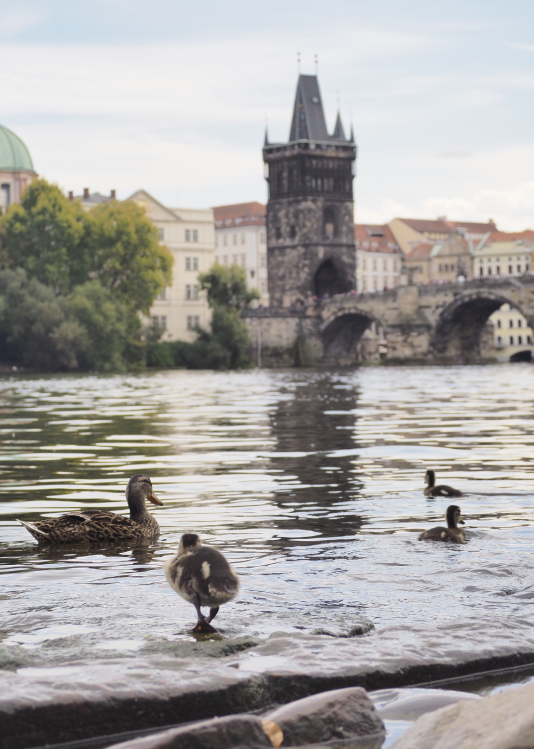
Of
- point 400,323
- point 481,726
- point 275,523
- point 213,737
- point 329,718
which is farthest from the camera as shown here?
point 400,323

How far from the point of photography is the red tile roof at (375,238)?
145600 millimetres

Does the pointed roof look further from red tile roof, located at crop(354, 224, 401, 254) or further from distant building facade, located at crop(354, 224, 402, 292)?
red tile roof, located at crop(354, 224, 401, 254)

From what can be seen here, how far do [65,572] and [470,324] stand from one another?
91793 millimetres

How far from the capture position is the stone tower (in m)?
109

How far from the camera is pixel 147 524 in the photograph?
937 centimetres

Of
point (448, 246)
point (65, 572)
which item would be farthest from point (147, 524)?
point (448, 246)

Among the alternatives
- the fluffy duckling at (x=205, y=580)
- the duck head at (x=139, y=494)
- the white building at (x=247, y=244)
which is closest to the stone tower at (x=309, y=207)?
the white building at (x=247, y=244)

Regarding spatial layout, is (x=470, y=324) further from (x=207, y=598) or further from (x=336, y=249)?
(x=207, y=598)

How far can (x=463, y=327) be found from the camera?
97.9 meters

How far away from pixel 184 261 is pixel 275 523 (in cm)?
9365

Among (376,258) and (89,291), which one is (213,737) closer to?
(89,291)

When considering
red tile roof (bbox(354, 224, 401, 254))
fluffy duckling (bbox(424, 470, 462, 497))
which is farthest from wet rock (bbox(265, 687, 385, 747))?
red tile roof (bbox(354, 224, 401, 254))

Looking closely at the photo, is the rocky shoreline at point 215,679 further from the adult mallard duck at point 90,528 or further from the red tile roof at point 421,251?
the red tile roof at point 421,251

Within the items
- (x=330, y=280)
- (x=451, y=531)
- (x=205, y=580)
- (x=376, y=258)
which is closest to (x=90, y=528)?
(x=451, y=531)
